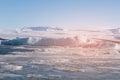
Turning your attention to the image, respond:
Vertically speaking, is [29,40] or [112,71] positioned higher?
[29,40]

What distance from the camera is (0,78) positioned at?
9.86 metres

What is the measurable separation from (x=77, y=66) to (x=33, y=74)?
2.66m

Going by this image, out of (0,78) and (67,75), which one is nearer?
(0,78)

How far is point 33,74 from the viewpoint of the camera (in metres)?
10.7

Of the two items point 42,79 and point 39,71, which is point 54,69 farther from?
point 42,79

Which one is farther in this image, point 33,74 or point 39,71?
point 39,71

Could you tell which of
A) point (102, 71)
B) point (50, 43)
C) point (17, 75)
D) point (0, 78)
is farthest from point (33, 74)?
point (50, 43)

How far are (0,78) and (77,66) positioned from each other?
12.5 ft

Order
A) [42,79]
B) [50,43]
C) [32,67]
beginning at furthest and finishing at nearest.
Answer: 1. [50,43]
2. [32,67]
3. [42,79]

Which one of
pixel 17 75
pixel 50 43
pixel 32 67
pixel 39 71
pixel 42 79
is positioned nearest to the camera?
pixel 42 79

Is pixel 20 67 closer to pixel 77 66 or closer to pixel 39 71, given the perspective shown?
pixel 39 71

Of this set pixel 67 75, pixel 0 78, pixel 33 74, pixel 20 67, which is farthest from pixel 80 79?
pixel 20 67

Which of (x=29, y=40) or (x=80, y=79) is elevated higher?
(x=29, y=40)

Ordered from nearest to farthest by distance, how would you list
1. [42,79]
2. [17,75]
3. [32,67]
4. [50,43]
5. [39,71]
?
1. [42,79]
2. [17,75]
3. [39,71]
4. [32,67]
5. [50,43]
